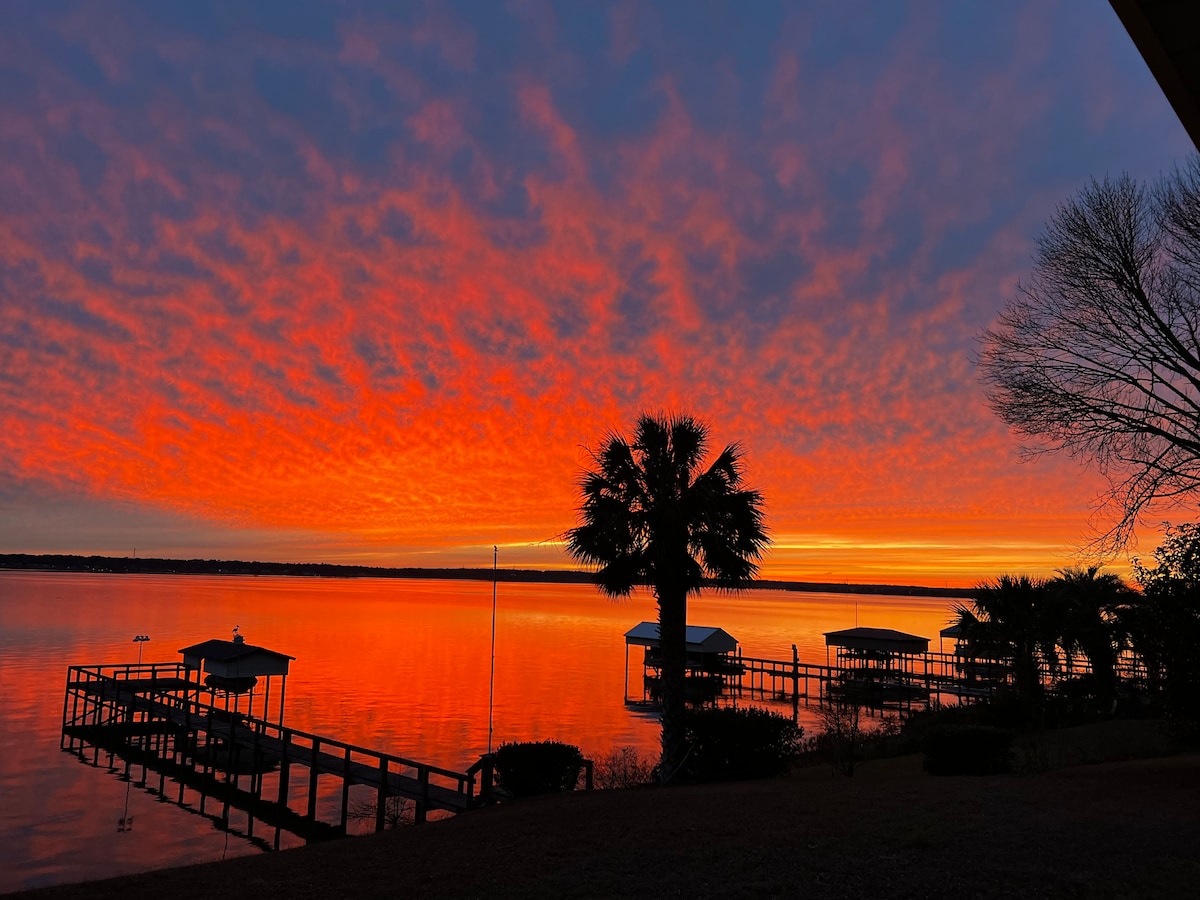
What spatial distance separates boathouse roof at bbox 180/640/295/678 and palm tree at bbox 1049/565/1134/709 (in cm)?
3433

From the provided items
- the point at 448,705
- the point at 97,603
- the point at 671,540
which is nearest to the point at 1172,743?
the point at 671,540

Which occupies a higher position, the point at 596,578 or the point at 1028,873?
the point at 596,578

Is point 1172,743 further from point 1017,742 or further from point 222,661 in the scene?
point 222,661

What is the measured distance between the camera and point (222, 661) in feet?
129

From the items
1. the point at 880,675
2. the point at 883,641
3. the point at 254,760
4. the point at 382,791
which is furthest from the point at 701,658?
the point at 382,791

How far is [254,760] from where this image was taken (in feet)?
Answer: 109

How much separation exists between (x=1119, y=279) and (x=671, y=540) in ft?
40.9

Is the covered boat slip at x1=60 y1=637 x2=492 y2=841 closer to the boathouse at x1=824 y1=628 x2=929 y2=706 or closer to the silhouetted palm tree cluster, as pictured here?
the silhouetted palm tree cluster

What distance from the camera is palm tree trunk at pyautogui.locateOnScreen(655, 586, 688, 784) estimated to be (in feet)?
72.5

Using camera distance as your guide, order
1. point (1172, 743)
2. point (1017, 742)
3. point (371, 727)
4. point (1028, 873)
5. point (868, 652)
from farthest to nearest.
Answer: point (868, 652) → point (371, 727) → point (1017, 742) → point (1172, 743) → point (1028, 873)

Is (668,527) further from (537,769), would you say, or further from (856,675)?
→ (856,675)

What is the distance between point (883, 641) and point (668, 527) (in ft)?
114

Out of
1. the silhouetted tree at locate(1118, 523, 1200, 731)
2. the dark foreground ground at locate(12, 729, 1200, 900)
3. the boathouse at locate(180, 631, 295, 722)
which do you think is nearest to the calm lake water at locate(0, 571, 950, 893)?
the boathouse at locate(180, 631, 295, 722)

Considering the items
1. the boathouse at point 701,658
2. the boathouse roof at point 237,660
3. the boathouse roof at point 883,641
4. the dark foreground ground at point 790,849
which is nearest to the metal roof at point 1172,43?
the dark foreground ground at point 790,849
